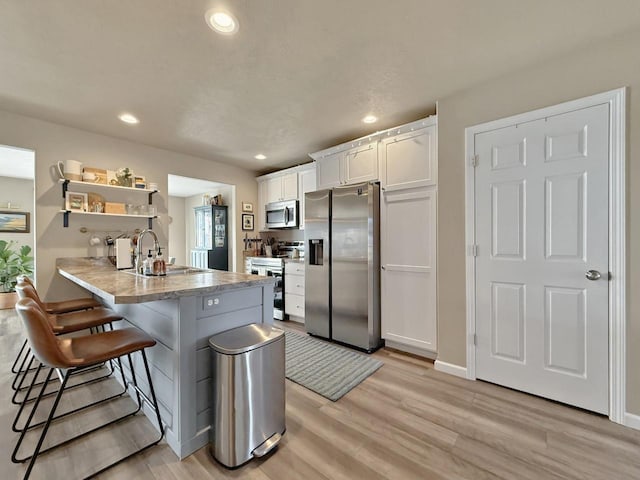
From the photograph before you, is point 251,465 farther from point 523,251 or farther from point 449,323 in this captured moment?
point 523,251

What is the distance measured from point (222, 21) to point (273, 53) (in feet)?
1.26

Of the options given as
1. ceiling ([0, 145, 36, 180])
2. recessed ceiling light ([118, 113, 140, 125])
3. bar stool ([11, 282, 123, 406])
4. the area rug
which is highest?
recessed ceiling light ([118, 113, 140, 125])

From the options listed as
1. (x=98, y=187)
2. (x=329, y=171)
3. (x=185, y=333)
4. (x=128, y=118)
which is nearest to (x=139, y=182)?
(x=98, y=187)

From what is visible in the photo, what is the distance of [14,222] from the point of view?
17.6 ft

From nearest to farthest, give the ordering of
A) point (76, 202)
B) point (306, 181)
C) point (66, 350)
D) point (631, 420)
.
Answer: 1. point (66, 350)
2. point (631, 420)
3. point (76, 202)
4. point (306, 181)

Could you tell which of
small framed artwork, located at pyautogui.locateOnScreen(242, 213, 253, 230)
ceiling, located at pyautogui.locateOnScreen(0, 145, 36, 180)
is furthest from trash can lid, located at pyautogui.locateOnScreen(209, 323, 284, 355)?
ceiling, located at pyautogui.locateOnScreen(0, 145, 36, 180)

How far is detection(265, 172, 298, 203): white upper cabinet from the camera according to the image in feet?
14.4

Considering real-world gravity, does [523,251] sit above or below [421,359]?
above

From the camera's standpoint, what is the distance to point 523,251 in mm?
2172

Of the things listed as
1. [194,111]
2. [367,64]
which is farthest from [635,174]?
[194,111]

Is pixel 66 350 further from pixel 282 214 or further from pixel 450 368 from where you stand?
pixel 282 214

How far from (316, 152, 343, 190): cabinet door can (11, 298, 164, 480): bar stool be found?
258 cm

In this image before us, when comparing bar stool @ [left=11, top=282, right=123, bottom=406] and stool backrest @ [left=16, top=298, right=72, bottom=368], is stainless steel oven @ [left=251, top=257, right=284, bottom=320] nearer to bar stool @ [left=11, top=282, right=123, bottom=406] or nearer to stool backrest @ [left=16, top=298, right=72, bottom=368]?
bar stool @ [left=11, top=282, right=123, bottom=406]

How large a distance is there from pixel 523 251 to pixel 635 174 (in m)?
0.78
